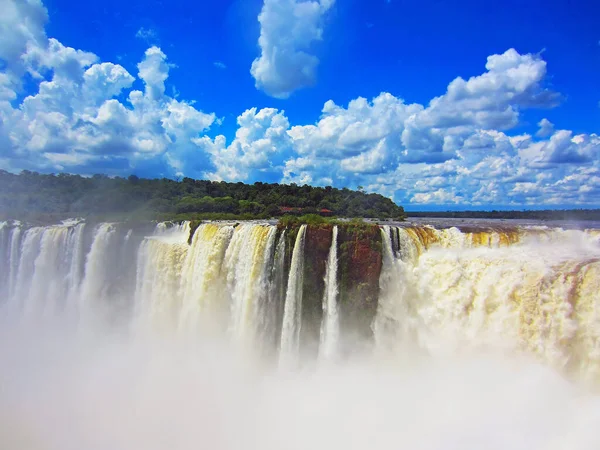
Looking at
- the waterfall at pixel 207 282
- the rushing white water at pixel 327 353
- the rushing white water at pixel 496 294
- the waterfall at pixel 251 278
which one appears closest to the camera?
the rushing white water at pixel 496 294

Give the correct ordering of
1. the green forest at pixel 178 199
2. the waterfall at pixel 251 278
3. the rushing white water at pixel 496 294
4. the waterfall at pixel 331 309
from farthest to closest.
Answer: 1. the green forest at pixel 178 199
2. the waterfall at pixel 251 278
3. the waterfall at pixel 331 309
4. the rushing white water at pixel 496 294

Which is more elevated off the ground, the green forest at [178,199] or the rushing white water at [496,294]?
the green forest at [178,199]

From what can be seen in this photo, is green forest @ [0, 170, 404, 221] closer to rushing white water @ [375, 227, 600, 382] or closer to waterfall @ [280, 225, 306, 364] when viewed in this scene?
waterfall @ [280, 225, 306, 364]

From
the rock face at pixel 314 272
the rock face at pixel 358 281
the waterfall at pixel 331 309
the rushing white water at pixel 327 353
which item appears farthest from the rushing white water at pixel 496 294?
the rock face at pixel 314 272

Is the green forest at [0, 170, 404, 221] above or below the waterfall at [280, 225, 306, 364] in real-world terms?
above

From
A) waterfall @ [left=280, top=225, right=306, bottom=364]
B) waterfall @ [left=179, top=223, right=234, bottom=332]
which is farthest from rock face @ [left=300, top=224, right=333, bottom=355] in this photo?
waterfall @ [left=179, top=223, right=234, bottom=332]

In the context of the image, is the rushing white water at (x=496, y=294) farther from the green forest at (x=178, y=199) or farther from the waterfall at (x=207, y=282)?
the green forest at (x=178, y=199)
